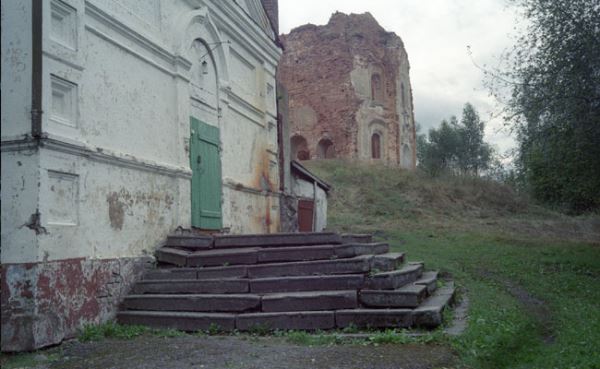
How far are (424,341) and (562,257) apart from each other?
1192cm

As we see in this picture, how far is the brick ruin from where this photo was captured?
102 ft

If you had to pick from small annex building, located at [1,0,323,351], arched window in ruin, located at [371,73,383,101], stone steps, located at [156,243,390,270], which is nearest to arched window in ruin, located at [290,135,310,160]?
arched window in ruin, located at [371,73,383,101]

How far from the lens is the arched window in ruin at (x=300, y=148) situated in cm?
3262

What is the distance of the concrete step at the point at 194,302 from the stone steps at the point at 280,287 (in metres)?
0.01

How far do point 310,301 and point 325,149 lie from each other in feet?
85.5

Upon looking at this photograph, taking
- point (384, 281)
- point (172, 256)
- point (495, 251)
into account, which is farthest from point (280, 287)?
point (495, 251)

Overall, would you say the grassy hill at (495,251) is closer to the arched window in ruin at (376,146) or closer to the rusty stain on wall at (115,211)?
the arched window in ruin at (376,146)

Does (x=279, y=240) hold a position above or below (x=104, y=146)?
below

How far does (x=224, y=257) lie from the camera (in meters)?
8.23

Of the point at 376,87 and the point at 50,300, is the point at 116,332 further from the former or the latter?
the point at 376,87

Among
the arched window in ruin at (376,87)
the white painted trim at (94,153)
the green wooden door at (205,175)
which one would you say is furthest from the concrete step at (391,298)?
the arched window in ruin at (376,87)

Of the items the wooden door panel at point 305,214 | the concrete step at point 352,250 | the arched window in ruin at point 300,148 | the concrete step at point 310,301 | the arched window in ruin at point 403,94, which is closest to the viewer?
the concrete step at point 310,301

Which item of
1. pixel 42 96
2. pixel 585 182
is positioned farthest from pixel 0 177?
pixel 585 182

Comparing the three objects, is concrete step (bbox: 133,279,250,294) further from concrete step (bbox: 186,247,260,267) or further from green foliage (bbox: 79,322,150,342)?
green foliage (bbox: 79,322,150,342)
